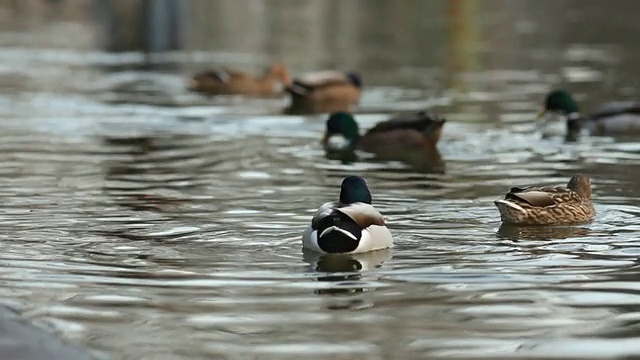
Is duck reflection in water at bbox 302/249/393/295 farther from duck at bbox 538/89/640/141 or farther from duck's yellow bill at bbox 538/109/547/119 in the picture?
duck's yellow bill at bbox 538/109/547/119

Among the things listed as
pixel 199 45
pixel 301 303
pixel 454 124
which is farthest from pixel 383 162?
pixel 199 45

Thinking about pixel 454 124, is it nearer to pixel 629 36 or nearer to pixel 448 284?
pixel 448 284

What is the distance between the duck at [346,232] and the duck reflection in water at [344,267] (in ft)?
0.15

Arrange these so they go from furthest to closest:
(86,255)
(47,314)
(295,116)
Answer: (295,116) → (86,255) → (47,314)

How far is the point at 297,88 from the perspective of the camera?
27.0 meters

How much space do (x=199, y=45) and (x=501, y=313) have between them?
36887 mm

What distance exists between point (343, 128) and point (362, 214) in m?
8.86

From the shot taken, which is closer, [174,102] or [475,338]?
[475,338]

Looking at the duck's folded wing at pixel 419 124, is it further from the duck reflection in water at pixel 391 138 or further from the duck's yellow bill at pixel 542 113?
the duck's yellow bill at pixel 542 113

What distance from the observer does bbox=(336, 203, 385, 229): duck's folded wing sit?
1162cm

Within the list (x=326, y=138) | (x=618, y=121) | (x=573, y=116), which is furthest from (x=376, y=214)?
(x=573, y=116)

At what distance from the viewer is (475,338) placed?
8766mm

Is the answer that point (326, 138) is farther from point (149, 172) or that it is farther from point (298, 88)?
point (298, 88)

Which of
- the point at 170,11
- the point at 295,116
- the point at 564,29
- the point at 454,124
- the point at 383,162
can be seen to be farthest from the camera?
the point at 564,29
